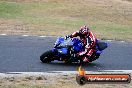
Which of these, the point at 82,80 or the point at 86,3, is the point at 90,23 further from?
the point at 82,80

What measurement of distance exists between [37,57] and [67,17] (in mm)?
18880

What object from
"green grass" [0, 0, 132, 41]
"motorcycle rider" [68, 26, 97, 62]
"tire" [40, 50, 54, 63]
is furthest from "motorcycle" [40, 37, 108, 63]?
"green grass" [0, 0, 132, 41]

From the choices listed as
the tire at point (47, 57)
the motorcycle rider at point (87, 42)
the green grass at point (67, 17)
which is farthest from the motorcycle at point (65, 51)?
the green grass at point (67, 17)

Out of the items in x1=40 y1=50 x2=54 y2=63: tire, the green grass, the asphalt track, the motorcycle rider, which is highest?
the motorcycle rider

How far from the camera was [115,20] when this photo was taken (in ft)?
123

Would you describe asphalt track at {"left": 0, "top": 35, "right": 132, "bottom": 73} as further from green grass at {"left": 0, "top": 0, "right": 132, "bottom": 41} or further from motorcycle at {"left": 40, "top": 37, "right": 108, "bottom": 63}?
green grass at {"left": 0, "top": 0, "right": 132, "bottom": 41}

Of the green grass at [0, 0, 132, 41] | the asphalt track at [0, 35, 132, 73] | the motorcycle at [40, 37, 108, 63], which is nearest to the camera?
the asphalt track at [0, 35, 132, 73]

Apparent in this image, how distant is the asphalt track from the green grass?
147 inches

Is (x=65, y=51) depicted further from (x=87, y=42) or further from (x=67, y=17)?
(x=67, y=17)

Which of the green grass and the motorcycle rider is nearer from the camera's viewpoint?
the motorcycle rider

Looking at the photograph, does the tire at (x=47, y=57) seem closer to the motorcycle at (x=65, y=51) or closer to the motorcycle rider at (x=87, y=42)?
the motorcycle at (x=65, y=51)

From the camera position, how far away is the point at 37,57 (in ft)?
58.3

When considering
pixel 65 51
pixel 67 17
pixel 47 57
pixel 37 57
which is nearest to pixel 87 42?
pixel 65 51

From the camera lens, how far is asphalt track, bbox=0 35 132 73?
15781 mm
